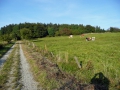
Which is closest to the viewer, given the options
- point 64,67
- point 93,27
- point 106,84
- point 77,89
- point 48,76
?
point 77,89

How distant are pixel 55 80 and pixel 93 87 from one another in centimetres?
227

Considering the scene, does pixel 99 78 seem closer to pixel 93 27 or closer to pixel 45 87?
pixel 45 87

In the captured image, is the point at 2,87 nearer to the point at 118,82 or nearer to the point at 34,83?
the point at 34,83

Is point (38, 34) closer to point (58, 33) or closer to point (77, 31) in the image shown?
point (58, 33)

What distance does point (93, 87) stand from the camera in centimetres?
781

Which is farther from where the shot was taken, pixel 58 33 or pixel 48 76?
pixel 58 33

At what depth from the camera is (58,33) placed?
441ft

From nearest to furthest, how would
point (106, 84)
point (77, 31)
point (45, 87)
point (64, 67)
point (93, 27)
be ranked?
point (45, 87) → point (106, 84) → point (64, 67) → point (77, 31) → point (93, 27)

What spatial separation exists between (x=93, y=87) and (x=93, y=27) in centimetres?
14201

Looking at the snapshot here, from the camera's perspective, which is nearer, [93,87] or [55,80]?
A: [93,87]

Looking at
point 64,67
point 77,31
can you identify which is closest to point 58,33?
point 77,31

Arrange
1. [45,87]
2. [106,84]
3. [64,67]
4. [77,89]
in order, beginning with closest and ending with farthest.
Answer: [77,89] < [45,87] < [106,84] < [64,67]

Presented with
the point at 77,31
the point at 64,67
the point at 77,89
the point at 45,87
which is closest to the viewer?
the point at 77,89

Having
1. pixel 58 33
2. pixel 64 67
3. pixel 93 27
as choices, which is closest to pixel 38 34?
pixel 58 33
